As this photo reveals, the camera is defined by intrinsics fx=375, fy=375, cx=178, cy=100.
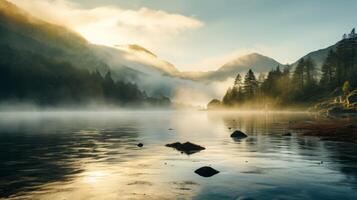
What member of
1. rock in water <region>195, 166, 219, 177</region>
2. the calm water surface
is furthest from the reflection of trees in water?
rock in water <region>195, 166, 219, 177</region>

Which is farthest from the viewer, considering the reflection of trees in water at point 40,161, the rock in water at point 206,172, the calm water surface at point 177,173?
the rock in water at point 206,172

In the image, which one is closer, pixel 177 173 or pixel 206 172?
pixel 206 172

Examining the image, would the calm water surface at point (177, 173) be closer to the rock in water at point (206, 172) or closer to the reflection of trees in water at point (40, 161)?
the reflection of trees in water at point (40, 161)

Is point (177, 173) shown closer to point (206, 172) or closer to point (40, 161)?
point (206, 172)

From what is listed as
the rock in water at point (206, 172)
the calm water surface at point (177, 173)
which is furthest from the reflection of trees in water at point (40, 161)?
Result: the rock in water at point (206, 172)

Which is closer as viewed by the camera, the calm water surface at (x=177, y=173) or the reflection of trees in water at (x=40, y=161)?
the calm water surface at (x=177, y=173)

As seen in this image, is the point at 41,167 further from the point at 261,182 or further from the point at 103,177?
the point at 261,182

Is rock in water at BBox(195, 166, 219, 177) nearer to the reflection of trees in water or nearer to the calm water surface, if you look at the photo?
the calm water surface

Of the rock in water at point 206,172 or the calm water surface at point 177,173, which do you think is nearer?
the calm water surface at point 177,173

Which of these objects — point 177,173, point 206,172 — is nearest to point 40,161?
point 177,173

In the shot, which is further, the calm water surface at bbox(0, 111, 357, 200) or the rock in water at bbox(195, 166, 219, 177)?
the rock in water at bbox(195, 166, 219, 177)

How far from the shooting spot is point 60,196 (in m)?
22.4

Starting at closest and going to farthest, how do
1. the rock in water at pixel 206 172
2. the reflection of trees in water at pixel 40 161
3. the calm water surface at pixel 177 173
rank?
the calm water surface at pixel 177 173 < the reflection of trees in water at pixel 40 161 < the rock in water at pixel 206 172

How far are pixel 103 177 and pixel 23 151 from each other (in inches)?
807
